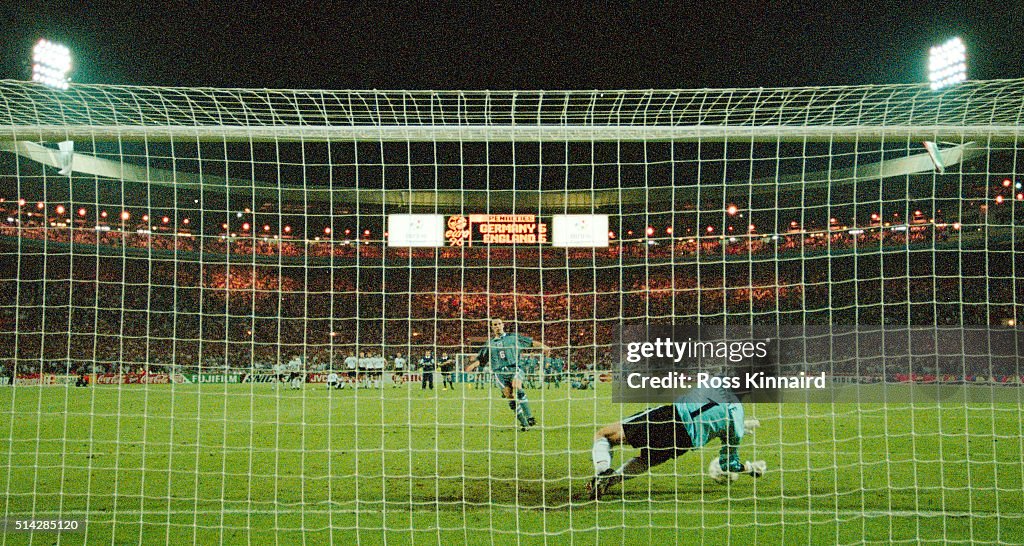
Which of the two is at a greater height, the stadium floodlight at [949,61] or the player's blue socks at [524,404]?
the stadium floodlight at [949,61]

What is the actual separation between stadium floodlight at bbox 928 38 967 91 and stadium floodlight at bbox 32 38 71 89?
2602 centimetres

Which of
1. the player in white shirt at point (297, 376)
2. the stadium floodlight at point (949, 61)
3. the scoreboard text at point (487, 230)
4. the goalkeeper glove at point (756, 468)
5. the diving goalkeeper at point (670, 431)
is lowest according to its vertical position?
the player in white shirt at point (297, 376)

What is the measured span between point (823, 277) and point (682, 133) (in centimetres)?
2394

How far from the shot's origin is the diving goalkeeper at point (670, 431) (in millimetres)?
5844

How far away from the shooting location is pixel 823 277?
26781 mm

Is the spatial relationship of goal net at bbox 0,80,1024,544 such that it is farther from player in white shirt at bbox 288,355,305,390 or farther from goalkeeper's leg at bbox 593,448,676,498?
player in white shirt at bbox 288,355,305,390

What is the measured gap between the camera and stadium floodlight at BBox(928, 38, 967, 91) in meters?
23.4

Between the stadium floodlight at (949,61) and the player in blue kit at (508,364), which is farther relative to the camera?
the stadium floodlight at (949,61)

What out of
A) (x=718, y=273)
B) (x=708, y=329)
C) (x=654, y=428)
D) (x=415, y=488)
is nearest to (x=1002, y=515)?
(x=654, y=428)

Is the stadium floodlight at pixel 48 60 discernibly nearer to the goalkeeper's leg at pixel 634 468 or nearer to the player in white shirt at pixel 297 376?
the player in white shirt at pixel 297 376

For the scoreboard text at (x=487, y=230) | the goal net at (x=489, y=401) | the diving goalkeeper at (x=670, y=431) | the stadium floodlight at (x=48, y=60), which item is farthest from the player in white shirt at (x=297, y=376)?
the diving goalkeeper at (x=670, y=431)

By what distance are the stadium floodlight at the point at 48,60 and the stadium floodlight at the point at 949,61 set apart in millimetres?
26024

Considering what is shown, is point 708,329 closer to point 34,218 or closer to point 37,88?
point 37,88

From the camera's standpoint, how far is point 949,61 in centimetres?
2389
